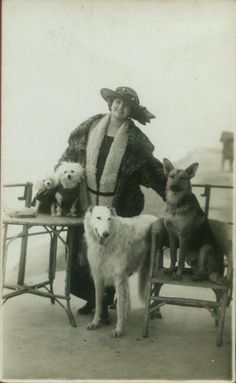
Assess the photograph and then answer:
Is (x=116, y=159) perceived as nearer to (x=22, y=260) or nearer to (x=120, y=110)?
(x=120, y=110)

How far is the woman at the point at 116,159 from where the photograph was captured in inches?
164

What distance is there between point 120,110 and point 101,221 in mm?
874

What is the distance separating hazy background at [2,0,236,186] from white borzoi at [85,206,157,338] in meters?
0.59

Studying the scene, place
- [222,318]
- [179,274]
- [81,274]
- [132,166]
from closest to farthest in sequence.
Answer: [222,318] → [179,274] → [132,166] → [81,274]

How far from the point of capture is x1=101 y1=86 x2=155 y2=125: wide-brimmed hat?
4016mm

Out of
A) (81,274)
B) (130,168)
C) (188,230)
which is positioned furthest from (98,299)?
(130,168)

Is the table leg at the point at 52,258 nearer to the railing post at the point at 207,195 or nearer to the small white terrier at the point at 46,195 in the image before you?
the small white terrier at the point at 46,195

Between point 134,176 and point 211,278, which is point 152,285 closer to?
point 211,278

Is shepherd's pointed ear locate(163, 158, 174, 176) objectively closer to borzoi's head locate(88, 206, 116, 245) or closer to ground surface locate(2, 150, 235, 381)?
ground surface locate(2, 150, 235, 381)

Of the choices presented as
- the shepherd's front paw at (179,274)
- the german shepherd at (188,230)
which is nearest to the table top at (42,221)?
the german shepherd at (188,230)

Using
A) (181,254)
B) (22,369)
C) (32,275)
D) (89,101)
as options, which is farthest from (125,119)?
(22,369)

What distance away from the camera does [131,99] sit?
4023 millimetres

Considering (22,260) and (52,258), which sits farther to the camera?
(52,258)

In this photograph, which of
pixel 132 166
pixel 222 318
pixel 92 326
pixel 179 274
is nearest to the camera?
pixel 222 318
